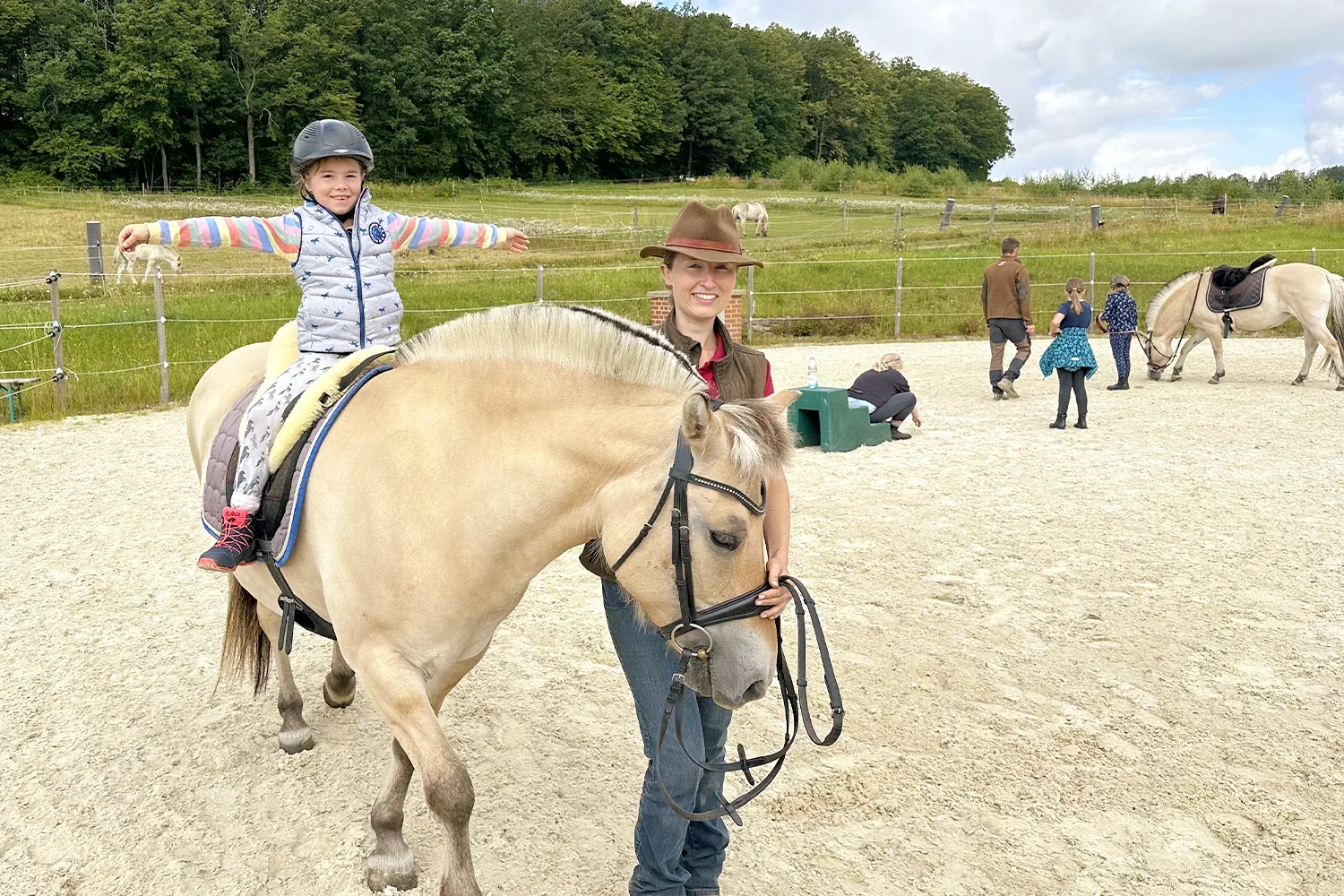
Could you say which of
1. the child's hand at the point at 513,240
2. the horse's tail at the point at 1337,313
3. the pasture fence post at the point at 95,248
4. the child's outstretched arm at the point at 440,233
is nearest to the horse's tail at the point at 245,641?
the child's outstretched arm at the point at 440,233

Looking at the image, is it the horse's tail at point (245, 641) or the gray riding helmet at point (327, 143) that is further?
the horse's tail at point (245, 641)

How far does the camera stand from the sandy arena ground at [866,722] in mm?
2932

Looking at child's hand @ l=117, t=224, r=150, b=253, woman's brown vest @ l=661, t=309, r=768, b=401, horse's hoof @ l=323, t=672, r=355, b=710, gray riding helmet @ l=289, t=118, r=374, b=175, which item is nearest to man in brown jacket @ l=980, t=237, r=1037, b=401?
horse's hoof @ l=323, t=672, r=355, b=710

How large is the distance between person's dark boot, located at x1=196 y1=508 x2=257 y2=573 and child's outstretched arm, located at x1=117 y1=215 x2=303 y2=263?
2.70ft

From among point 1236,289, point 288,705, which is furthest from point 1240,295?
point 288,705

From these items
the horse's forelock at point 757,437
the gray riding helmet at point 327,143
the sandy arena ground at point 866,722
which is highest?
the gray riding helmet at point 327,143

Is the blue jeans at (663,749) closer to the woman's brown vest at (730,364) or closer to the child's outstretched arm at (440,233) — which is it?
the woman's brown vest at (730,364)

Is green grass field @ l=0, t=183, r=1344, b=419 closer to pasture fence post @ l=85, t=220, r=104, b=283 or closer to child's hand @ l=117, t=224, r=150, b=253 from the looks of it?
pasture fence post @ l=85, t=220, r=104, b=283

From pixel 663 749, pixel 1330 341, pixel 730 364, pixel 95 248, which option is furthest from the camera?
pixel 95 248

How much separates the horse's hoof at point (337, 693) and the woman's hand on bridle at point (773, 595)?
2410 mm

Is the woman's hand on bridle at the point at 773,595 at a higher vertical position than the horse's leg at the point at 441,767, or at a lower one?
higher

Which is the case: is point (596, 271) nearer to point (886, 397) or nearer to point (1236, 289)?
point (886, 397)

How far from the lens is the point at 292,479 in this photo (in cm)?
271

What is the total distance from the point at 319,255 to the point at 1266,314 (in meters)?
12.9
